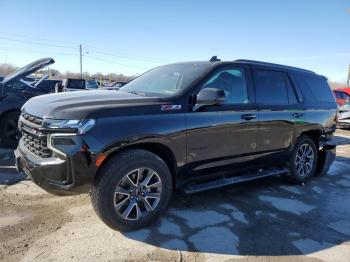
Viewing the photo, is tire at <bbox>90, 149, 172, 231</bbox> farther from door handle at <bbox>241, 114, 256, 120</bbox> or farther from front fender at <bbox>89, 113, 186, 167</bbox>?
door handle at <bbox>241, 114, 256, 120</bbox>

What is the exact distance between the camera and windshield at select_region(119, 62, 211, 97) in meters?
4.25

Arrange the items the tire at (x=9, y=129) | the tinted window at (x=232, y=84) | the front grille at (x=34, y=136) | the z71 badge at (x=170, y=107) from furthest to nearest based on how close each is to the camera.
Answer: the tire at (x=9, y=129) → the tinted window at (x=232, y=84) → the z71 badge at (x=170, y=107) → the front grille at (x=34, y=136)

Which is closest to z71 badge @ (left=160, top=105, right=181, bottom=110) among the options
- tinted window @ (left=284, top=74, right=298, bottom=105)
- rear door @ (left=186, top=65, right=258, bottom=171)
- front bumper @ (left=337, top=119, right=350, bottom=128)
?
rear door @ (left=186, top=65, right=258, bottom=171)

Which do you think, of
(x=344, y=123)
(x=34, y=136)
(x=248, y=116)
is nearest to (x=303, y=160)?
(x=248, y=116)

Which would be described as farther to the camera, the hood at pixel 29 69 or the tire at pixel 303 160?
the hood at pixel 29 69

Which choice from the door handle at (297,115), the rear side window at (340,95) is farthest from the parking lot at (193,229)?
the rear side window at (340,95)

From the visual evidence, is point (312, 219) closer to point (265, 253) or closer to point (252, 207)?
point (252, 207)

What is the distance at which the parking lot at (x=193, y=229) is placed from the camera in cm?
330

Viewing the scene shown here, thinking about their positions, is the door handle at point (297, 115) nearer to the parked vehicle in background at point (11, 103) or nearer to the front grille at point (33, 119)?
the front grille at point (33, 119)

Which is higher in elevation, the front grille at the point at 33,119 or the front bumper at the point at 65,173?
the front grille at the point at 33,119

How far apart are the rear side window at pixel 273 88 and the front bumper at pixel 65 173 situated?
2.66 meters

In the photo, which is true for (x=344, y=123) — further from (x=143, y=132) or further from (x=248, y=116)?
(x=143, y=132)

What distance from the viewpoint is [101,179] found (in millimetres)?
3441

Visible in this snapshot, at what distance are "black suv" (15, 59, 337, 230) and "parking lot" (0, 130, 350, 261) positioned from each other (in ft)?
1.05
